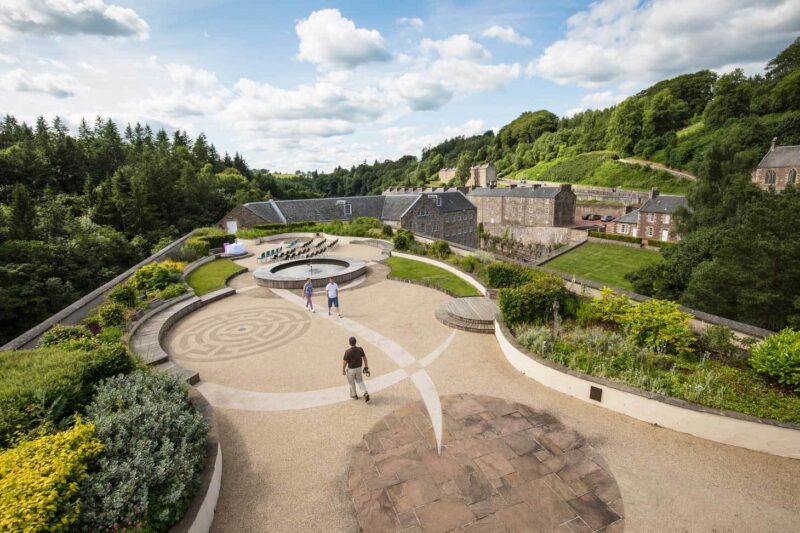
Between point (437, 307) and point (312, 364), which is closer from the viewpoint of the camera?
point (312, 364)

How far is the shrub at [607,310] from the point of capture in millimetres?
11773

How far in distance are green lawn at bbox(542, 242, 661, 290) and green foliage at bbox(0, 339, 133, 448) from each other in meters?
41.5

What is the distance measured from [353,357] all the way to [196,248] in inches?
1013

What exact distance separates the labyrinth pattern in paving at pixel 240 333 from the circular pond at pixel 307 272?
339 cm

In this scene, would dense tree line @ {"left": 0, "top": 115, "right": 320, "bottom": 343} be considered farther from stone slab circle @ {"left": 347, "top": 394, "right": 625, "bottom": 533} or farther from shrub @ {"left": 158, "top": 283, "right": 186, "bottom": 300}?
stone slab circle @ {"left": 347, "top": 394, "right": 625, "bottom": 533}

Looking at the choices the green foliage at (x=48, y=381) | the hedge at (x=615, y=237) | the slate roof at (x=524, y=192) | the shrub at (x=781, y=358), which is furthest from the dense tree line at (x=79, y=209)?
the hedge at (x=615, y=237)

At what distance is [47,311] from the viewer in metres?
28.9

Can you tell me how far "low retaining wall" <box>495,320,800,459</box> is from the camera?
277 inches

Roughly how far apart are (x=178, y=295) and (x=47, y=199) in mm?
49079

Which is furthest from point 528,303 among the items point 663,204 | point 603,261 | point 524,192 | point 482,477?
point 524,192

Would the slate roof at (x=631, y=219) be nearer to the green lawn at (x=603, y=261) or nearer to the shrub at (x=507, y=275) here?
the green lawn at (x=603, y=261)

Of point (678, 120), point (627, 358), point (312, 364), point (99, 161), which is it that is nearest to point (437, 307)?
point (312, 364)

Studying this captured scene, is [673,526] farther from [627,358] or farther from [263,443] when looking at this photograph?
[263,443]

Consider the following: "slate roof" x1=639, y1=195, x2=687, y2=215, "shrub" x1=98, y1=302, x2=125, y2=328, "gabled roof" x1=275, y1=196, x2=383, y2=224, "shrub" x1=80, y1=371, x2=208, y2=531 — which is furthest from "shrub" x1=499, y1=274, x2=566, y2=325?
"slate roof" x1=639, y1=195, x2=687, y2=215
